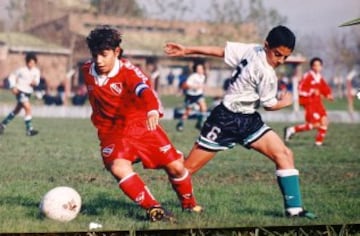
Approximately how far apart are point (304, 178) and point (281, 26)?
1763 mm

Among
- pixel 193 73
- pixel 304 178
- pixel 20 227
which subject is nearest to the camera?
pixel 20 227

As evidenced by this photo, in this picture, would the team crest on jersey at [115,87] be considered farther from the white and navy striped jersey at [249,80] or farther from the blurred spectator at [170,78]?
the blurred spectator at [170,78]

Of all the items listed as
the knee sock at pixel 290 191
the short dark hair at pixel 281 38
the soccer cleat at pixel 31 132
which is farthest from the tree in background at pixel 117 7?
the soccer cleat at pixel 31 132

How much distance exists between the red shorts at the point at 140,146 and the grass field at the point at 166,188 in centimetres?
33

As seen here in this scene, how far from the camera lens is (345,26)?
15.8 feet

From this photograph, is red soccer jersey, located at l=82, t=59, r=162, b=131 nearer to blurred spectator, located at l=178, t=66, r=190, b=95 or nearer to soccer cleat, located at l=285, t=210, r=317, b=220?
soccer cleat, located at l=285, t=210, r=317, b=220

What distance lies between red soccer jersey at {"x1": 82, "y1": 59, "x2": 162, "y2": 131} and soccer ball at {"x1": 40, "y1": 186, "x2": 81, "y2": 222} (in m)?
0.44

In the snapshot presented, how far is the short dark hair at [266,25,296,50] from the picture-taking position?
14.6 feet

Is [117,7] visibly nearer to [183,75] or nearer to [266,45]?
[266,45]

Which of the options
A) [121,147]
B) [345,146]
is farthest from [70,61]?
[345,146]

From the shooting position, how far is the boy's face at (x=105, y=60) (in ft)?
13.6

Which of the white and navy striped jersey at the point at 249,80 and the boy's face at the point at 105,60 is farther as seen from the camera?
the white and navy striped jersey at the point at 249,80

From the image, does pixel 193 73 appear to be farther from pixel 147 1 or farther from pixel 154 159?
pixel 154 159

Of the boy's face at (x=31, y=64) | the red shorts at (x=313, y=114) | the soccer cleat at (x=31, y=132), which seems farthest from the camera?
the red shorts at (x=313, y=114)
